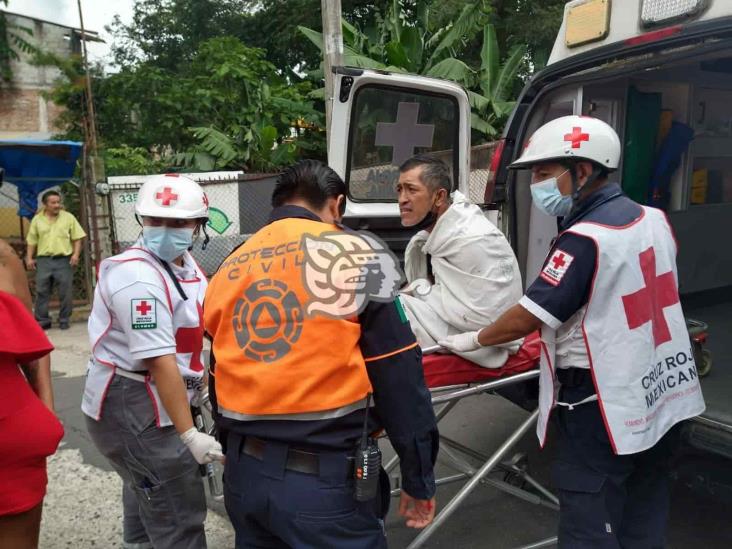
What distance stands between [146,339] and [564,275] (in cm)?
130

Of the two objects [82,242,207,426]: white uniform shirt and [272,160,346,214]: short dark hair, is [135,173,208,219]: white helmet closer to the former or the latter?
[82,242,207,426]: white uniform shirt

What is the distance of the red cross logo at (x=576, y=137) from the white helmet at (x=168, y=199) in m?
1.30

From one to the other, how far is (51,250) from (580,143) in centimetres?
678

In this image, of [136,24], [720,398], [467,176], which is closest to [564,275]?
[720,398]

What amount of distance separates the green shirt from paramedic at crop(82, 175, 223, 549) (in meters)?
5.72

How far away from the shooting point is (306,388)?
153cm

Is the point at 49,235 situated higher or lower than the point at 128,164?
lower

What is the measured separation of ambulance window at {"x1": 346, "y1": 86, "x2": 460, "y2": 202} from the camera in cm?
368

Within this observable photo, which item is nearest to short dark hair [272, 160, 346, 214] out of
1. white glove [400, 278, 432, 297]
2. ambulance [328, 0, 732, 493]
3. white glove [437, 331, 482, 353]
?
white glove [437, 331, 482, 353]

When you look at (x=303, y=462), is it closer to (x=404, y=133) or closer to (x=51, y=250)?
(x=404, y=133)

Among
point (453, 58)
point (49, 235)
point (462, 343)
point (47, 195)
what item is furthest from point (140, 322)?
point (453, 58)

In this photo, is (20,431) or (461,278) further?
(461,278)

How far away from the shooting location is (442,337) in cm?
270

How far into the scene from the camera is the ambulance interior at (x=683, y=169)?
12.4ft
